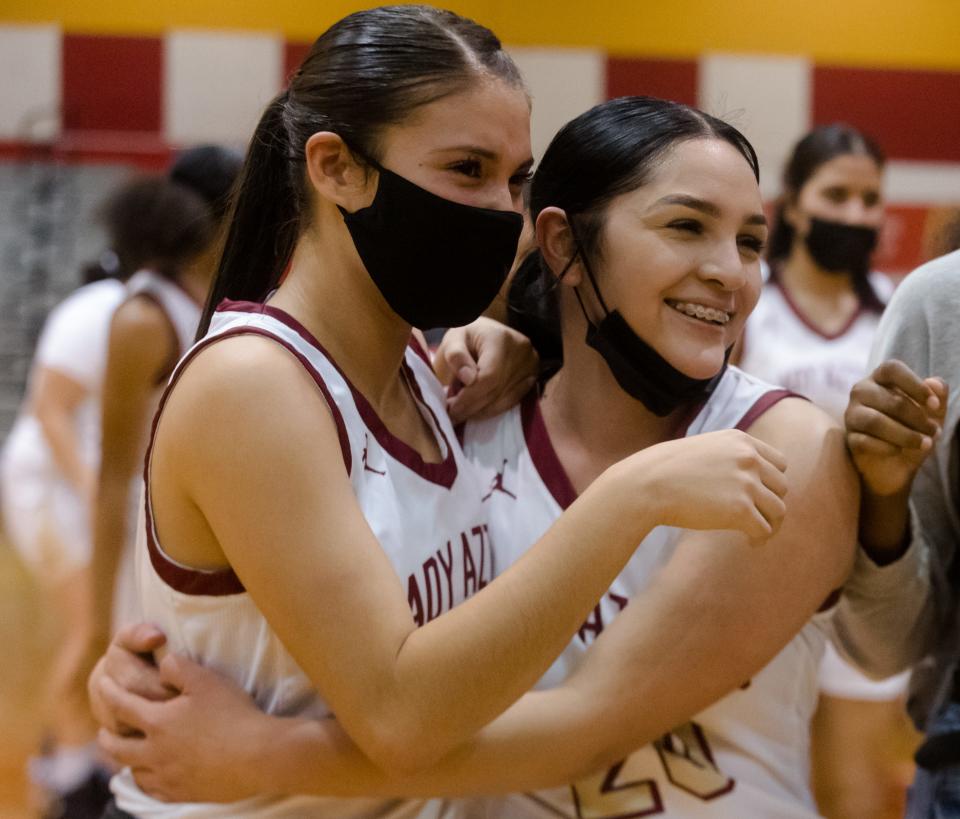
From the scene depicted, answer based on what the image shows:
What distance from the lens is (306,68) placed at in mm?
1394

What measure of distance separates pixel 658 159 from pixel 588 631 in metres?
0.53

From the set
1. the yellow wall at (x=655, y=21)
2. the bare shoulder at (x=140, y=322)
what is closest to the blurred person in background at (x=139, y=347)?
the bare shoulder at (x=140, y=322)

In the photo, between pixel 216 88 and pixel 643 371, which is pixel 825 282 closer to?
pixel 643 371

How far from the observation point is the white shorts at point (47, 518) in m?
3.35

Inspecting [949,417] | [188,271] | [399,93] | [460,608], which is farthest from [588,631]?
[188,271]

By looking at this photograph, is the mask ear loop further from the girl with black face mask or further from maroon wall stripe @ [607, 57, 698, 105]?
maroon wall stripe @ [607, 57, 698, 105]

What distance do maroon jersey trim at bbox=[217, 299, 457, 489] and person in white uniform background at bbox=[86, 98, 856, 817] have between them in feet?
0.44

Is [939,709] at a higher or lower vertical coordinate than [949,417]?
lower

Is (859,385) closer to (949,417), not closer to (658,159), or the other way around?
(949,417)

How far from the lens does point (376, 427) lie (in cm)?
132

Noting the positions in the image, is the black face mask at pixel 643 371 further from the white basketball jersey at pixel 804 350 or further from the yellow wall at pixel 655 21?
the yellow wall at pixel 655 21

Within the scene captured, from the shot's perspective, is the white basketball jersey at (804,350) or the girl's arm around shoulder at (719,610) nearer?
the girl's arm around shoulder at (719,610)

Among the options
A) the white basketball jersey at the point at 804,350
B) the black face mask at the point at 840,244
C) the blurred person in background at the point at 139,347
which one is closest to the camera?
the blurred person in background at the point at 139,347

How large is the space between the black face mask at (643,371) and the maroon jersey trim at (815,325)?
6.37ft
